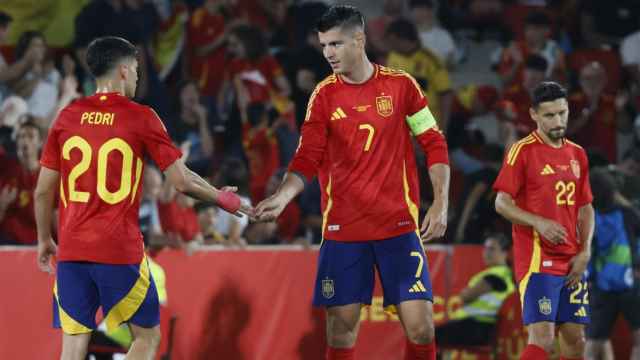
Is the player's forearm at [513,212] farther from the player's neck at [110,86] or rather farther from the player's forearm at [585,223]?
the player's neck at [110,86]

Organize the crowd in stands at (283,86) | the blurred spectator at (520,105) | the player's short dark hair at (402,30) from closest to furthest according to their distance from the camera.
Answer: the crowd in stands at (283,86) < the blurred spectator at (520,105) < the player's short dark hair at (402,30)

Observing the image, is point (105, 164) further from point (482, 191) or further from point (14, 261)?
point (482, 191)

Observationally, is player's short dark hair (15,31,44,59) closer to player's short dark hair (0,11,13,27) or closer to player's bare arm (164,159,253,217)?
player's short dark hair (0,11,13,27)

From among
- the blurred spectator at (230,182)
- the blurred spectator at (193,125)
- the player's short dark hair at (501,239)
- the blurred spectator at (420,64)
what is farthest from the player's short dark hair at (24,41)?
the player's short dark hair at (501,239)

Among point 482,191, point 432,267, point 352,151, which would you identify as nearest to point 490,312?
point 432,267

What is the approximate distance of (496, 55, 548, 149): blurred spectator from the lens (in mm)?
14016

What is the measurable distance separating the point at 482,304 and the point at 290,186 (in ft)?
13.6

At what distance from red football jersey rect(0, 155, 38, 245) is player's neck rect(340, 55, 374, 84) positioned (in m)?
4.35

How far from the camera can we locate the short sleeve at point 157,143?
7.36m

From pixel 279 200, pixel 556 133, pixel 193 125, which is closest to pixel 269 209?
pixel 279 200

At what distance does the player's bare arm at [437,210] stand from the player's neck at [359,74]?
70 cm

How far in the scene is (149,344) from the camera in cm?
745

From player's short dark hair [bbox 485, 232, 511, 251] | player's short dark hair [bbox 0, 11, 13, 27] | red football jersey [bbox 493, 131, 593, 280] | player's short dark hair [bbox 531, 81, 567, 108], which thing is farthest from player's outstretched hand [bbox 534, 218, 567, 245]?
player's short dark hair [bbox 0, 11, 13, 27]

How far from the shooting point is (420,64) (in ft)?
48.5
